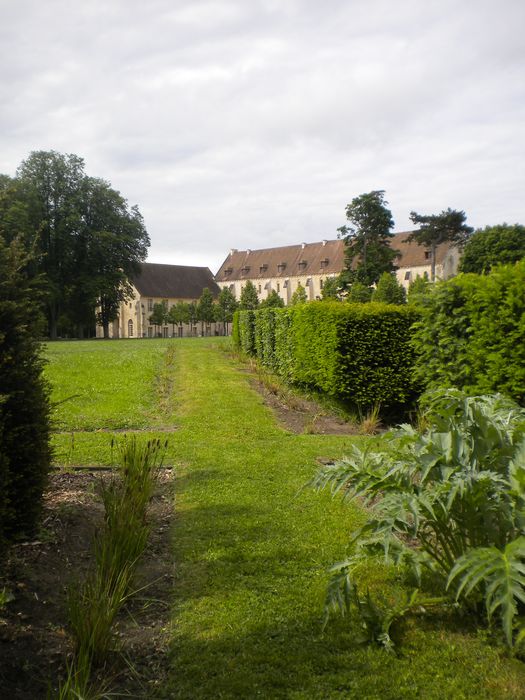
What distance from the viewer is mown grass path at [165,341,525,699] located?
2.93 metres

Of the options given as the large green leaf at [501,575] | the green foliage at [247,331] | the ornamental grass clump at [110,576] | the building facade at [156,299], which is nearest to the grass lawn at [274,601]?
the ornamental grass clump at [110,576]

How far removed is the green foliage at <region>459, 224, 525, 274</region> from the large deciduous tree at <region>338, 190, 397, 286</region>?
8.94 m

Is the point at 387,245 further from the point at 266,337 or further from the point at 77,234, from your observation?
the point at 266,337

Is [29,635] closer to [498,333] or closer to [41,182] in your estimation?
[498,333]

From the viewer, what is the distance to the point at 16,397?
4.36m

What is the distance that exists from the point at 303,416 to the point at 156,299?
82.5 meters

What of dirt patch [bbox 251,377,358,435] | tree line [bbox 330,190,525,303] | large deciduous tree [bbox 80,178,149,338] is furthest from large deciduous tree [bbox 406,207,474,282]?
dirt patch [bbox 251,377,358,435]

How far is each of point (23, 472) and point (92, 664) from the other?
1.83 meters

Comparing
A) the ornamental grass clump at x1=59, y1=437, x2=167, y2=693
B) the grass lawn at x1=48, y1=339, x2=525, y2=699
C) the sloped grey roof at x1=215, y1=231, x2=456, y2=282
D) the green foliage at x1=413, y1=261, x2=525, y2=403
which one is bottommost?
the grass lawn at x1=48, y1=339, x2=525, y2=699

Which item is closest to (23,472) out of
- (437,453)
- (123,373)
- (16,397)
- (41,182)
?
(16,397)

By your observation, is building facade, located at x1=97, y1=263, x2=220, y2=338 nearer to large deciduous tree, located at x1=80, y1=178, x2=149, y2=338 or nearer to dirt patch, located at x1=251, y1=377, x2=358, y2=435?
large deciduous tree, located at x1=80, y1=178, x2=149, y2=338

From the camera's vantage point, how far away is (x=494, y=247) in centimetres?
4550

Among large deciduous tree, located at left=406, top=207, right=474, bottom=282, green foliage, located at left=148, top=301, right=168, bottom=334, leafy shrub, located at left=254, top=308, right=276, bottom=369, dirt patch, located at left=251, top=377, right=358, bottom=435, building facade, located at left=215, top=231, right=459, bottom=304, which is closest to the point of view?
dirt patch, located at left=251, top=377, right=358, bottom=435

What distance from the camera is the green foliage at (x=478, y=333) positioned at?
7.07 metres
